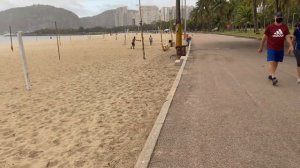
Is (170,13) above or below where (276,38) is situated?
above

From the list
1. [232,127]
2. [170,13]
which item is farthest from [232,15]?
[232,127]

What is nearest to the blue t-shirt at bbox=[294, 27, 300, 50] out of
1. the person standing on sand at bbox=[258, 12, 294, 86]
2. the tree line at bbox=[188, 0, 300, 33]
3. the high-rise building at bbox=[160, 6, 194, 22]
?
the person standing on sand at bbox=[258, 12, 294, 86]

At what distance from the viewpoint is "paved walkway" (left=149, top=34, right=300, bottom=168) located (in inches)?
163

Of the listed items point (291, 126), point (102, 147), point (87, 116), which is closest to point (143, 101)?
point (87, 116)

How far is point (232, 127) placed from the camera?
17.5ft

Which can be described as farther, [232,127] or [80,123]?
[80,123]

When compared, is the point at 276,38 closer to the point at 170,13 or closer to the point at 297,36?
the point at 297,36

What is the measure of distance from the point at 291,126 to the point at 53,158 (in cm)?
383

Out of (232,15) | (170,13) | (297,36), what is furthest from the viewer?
(232,15)

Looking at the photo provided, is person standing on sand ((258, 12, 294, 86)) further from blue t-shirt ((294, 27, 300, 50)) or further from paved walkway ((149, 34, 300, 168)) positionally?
paved walkway ((149, 34, 300, 168))

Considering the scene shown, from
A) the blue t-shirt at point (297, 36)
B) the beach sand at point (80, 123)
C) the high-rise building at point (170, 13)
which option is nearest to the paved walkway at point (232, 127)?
the beach sand at point (80, 123)

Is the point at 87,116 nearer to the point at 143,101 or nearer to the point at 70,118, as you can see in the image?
the point at 70,118

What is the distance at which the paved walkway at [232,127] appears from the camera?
163 inches

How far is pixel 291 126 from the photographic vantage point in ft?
17.2
